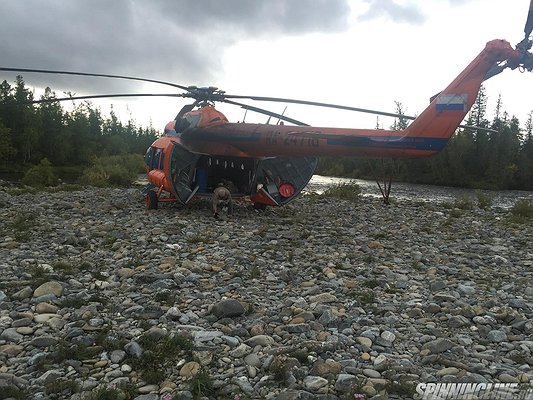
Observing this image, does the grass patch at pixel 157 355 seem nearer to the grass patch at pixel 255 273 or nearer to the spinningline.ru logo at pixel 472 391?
the spinningline.ru logo at pixel 472 391

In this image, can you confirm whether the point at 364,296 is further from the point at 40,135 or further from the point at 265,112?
the point at 40,135

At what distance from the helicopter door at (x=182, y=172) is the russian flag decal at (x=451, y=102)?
9.51 metres

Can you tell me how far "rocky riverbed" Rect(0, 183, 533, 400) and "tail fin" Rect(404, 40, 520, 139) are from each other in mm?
3668

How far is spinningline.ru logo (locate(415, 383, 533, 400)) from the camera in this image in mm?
4223

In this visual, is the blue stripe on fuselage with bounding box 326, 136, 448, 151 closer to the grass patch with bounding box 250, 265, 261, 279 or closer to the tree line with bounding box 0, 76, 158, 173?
the grass patch with bounding box 250, 265, 261, 279

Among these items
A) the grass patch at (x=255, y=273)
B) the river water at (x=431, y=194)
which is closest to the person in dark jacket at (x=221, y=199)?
the grass patch at (x=255, y=273)

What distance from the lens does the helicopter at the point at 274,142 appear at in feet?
41.3

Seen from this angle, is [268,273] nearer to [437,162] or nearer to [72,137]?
[437,162]

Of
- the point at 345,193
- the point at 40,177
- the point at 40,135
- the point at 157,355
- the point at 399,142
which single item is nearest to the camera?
the point at 157,355

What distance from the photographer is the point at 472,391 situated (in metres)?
4.34

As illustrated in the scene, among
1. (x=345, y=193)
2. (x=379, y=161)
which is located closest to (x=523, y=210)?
(x=345, y=193)

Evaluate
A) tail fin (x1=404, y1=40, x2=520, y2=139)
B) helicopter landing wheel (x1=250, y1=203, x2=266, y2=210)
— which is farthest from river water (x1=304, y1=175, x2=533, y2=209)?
tail fin (x1=404, y1=40, x2=520, y2=139)

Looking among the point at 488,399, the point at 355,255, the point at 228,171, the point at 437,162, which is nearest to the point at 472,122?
the point at 437,162

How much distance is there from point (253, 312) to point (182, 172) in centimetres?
1058
